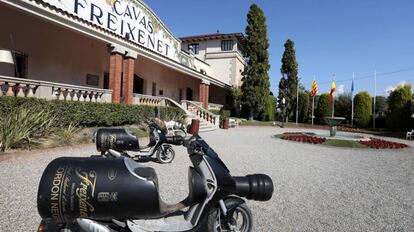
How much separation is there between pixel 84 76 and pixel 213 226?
13245 mm

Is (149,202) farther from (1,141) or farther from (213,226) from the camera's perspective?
(1,141)

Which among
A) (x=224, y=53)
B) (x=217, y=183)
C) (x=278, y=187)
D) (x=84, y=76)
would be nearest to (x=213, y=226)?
(x=217, y=183)

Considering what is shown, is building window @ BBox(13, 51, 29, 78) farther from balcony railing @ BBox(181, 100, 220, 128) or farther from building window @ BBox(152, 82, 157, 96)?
balcony railing @ BBox(181, 100, 220, 128)

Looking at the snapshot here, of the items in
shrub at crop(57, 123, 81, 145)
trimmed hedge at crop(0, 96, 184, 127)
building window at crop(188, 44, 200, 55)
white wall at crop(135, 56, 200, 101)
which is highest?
building window at crop(188, 44, 200, 55)

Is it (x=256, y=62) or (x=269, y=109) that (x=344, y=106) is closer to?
(x=269, y=109)

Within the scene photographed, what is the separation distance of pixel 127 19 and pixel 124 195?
574 inches

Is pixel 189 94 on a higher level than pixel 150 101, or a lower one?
higher

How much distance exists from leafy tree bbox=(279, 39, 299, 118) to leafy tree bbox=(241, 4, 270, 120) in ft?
15.8

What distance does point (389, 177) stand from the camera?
6090mm

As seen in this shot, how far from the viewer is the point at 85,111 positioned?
9477mm

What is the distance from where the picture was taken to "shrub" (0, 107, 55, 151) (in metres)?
6.34

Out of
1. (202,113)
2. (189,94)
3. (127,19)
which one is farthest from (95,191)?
(189,94)

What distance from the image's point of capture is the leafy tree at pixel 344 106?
96.7ft

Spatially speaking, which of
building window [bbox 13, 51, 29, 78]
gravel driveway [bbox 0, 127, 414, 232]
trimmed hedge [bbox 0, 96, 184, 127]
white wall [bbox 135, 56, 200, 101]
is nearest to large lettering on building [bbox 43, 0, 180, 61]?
white wall [bbox 135, 56, 200, 101]
